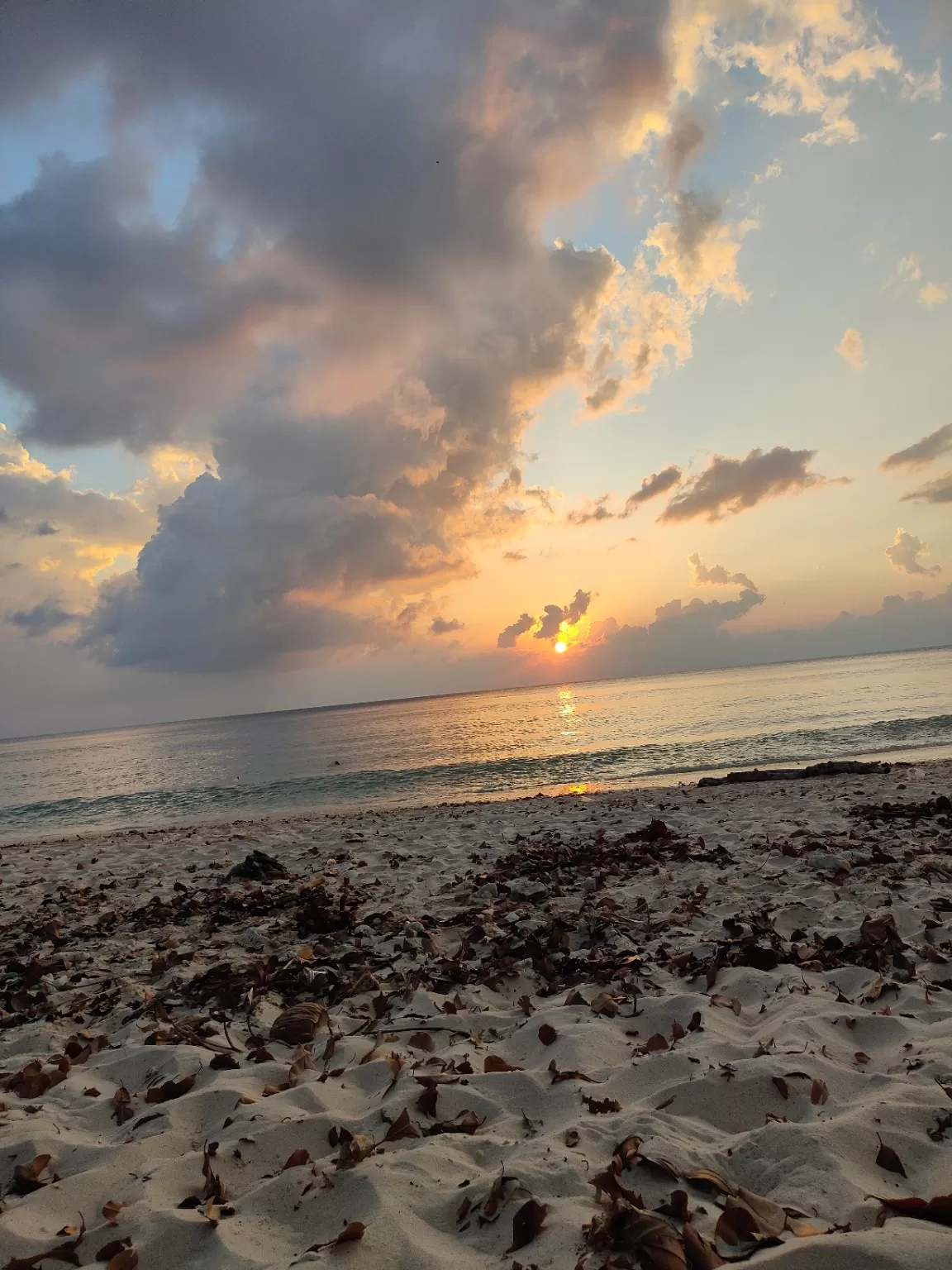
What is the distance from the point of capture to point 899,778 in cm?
1571

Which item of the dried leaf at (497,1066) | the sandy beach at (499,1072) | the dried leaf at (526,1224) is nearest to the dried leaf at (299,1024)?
the sandy beach at (499,1072)

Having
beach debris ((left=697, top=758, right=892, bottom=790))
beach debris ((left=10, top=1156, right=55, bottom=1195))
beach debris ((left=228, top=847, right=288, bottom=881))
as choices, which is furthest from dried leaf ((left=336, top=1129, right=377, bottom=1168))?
beach debris ((left=697, top=758, right=892, bottom=790))

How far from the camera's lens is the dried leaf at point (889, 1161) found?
100 inches

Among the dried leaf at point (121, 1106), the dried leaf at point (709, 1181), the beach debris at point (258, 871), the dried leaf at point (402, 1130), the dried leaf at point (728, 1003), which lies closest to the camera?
the dried leaf at point (709, 1181)

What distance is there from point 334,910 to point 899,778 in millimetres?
14209

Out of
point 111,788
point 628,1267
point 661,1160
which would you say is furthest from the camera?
point 111,788

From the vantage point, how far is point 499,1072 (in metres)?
3.65

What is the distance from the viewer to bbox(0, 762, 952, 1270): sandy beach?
241 centimetres

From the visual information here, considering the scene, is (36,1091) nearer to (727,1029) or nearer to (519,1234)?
(519,1234)

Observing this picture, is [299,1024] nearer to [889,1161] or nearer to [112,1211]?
[112,1211]

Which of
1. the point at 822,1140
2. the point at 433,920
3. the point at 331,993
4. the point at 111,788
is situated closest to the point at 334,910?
the point at 433,920

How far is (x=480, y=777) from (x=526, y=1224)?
88.7 ft

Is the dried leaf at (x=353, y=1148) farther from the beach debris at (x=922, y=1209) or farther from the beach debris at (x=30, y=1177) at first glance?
the beach debris at (x=922, y=1209)

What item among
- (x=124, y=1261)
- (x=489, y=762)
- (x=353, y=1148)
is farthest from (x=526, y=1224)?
(x=489, y=762)
